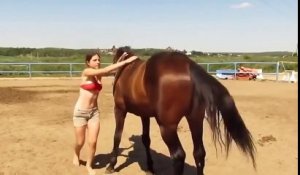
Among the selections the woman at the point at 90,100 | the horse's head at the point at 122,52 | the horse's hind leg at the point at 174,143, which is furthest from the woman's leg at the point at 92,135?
the horse's hind leg at the point at 174,143

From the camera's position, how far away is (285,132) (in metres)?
7.45

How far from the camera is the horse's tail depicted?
14.0ft

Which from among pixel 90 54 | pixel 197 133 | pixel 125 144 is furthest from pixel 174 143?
pixel 125 144

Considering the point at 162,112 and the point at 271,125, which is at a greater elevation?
the point at 162,112

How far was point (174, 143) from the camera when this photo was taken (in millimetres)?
4312

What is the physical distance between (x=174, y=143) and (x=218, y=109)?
613mm

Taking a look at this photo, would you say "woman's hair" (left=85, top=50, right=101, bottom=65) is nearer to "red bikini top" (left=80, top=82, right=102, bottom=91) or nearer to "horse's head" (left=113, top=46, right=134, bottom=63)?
"red bikini top" (left=80, top=82, right=102, bottom=91)

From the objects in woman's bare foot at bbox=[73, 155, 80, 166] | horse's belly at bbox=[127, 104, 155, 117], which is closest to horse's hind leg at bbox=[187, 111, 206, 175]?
horse's belly at bbox=[127, 104, 155, 117]

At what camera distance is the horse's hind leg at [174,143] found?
167 inches

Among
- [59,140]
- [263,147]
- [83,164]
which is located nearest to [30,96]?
[59,140]

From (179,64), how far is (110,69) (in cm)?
105

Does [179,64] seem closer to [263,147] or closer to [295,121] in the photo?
[263,147]

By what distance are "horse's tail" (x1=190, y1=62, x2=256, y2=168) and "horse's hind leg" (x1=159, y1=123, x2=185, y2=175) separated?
402mm

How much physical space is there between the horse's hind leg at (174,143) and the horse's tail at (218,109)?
40 centimetres
